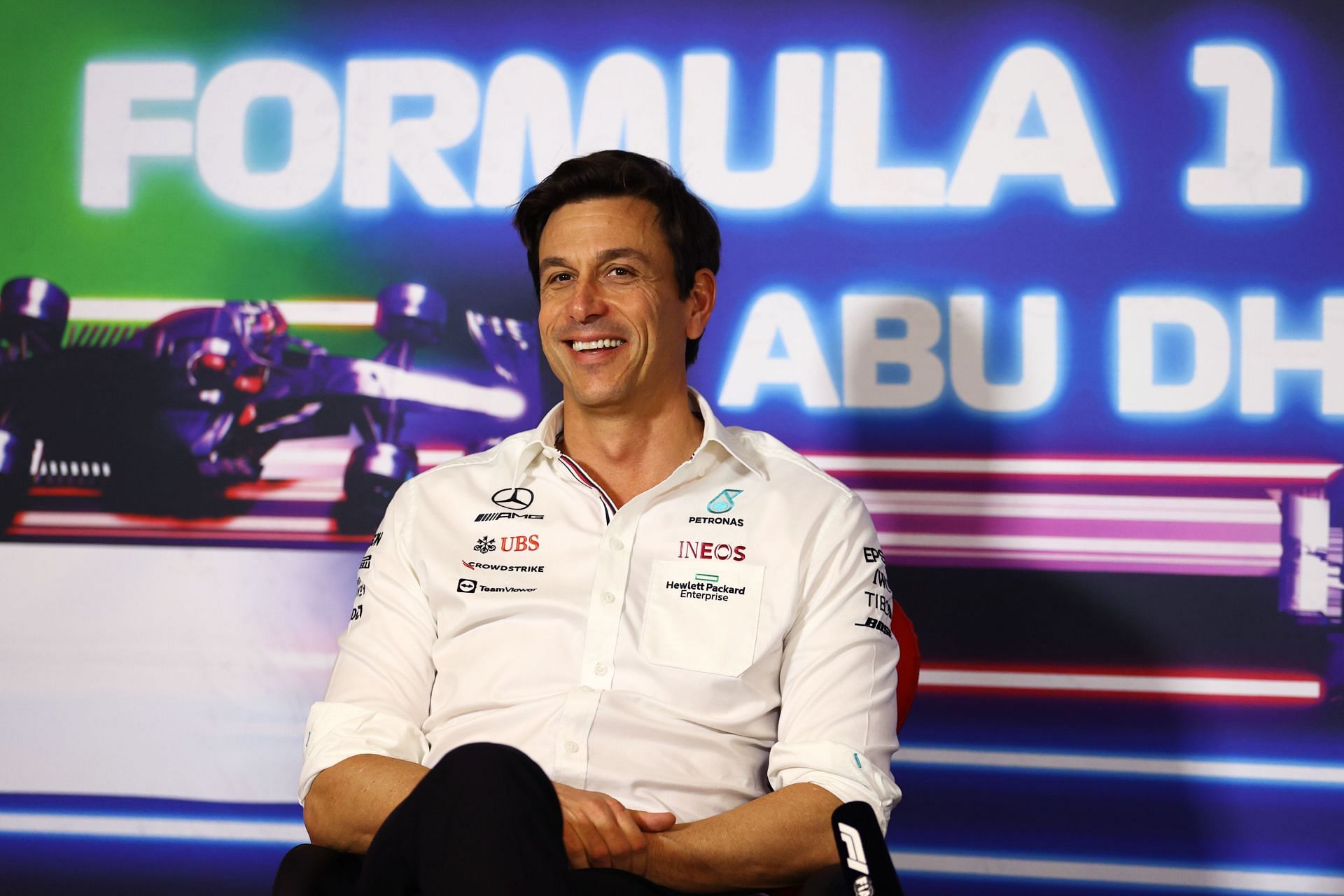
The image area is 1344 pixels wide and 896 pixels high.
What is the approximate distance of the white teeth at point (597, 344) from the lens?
6.18ft

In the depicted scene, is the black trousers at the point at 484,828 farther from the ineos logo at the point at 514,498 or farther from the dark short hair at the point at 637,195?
the dark short hair at the point at 637,195

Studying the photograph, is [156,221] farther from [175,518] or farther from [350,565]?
[350,565]

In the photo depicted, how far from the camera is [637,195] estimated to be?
1.93 m

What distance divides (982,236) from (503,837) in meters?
1.65

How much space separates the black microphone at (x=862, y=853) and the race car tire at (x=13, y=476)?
2158mm

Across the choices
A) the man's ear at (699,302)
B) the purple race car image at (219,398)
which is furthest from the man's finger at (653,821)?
the purple race car image at (219,398)

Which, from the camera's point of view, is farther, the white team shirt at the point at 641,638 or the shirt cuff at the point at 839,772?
the white team shirt at the point at 641,638

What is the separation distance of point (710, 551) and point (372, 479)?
102cm

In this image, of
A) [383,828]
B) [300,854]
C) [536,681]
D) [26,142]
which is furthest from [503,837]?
[26,142]

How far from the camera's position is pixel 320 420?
8.38ft

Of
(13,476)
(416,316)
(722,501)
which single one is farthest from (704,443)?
(13,476)

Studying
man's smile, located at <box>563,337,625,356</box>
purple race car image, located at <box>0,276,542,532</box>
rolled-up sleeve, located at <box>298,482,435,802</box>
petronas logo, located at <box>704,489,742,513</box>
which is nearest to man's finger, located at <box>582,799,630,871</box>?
rolled-up sleeve, located at <box>298,482,435,802</box>

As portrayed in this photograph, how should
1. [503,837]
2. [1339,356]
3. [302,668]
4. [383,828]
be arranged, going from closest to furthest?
[503,837], [383,828], [1339,356], [302,668]

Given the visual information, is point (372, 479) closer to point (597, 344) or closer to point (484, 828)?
point (597, 344)
